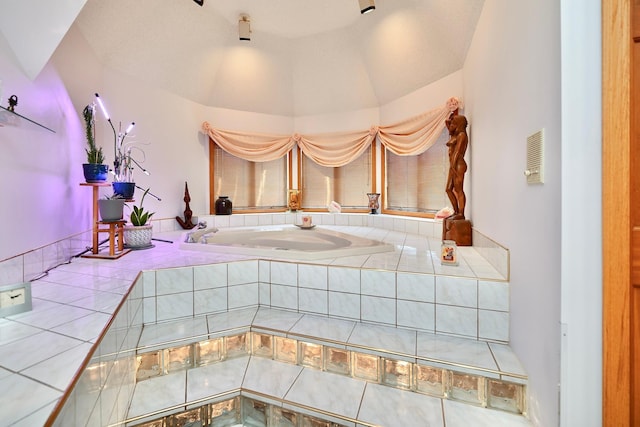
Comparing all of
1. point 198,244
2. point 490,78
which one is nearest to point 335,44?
point 490,78

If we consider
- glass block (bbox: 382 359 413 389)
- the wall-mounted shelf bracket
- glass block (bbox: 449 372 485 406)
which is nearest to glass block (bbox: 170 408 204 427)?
glass block (bbox: 382 359 413 389)

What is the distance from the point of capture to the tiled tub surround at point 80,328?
0.72m

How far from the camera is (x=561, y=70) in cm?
88

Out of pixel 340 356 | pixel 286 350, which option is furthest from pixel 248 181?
pixel 340 356

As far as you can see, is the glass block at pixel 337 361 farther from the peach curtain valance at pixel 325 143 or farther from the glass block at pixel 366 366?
the peach curtain valance at pixel 325 143

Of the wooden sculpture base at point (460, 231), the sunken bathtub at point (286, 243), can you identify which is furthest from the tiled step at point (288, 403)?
the wooden sculpture base at point (460, 231)

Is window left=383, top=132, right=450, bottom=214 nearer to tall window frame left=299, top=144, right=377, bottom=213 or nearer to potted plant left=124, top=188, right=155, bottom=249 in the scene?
tall window frame left=299, top=144, right=377, bottom=213

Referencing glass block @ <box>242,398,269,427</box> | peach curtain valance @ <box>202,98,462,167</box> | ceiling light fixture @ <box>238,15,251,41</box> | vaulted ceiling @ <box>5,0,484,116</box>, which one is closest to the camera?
glass block @ <box>242,398,269,427</box>

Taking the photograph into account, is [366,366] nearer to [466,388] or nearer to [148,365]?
[466,388]

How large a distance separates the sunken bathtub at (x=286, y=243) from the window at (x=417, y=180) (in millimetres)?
1130

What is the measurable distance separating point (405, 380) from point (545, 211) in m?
0.96

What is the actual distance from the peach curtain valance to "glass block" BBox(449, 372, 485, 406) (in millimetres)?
2305

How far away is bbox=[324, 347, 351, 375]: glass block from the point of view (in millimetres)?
1459

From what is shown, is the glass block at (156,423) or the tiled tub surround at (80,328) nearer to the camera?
the tiled tub surround at (80,328)
